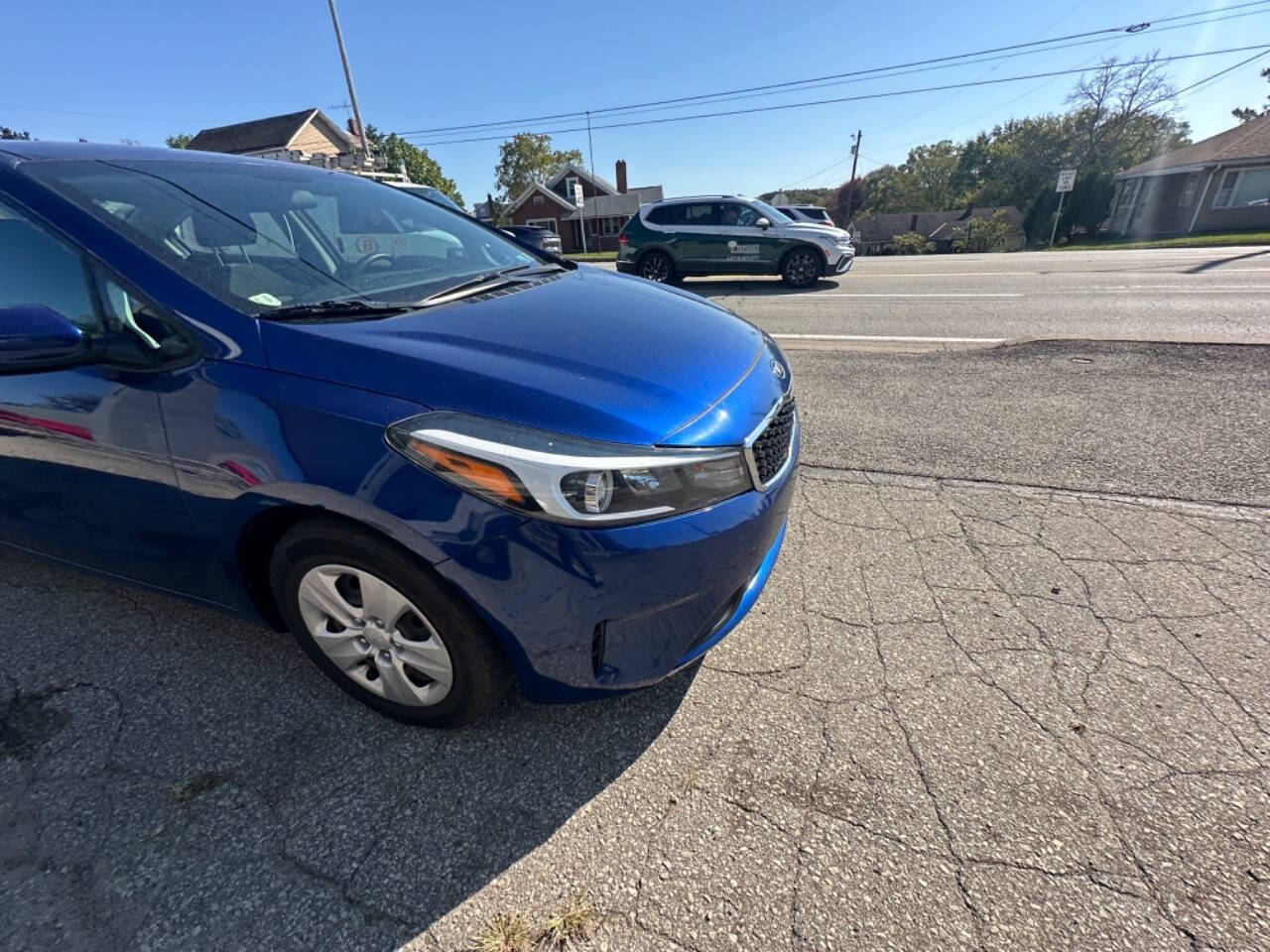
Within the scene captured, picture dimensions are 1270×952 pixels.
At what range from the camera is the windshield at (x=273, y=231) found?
1758mm

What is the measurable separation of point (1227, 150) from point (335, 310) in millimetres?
38889

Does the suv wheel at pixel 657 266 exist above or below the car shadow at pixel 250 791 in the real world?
above

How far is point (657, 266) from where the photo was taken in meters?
11.8

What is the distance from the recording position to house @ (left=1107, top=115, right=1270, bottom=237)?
2483 cm

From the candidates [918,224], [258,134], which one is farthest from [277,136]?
[918,224]

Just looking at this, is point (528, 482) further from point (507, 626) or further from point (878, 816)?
point (878, 816)

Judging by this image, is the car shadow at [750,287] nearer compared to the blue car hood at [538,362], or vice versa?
the blue car hood at [538,362]

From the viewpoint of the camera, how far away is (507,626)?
1509 millimetres

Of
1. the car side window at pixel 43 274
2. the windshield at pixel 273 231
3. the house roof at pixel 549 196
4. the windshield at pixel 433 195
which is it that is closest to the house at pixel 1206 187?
the house roof at pixel 549 196

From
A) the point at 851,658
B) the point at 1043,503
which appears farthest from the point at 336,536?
the point at 1043,503

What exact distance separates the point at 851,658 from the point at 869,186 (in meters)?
75.2

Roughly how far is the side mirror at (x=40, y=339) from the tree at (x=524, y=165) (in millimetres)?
54431

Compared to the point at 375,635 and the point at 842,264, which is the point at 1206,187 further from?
the point at 375,635

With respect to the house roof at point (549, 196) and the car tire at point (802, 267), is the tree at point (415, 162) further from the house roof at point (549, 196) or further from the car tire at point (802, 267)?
the car tire at point (802, 267)
